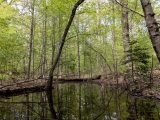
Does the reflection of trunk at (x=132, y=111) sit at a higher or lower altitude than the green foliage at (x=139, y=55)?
lower

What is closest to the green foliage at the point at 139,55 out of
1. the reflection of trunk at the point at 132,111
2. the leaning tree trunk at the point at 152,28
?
the reflection of trunk at the point at 132,111

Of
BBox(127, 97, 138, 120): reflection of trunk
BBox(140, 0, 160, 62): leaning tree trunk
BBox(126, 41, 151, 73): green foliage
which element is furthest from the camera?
BBox(126, 41, 151, 73): green foliage

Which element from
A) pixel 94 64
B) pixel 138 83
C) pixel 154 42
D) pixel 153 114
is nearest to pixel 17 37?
pixel 138 83

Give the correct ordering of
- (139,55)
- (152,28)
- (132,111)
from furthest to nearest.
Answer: (139,55) < (132,111) < (152,28)

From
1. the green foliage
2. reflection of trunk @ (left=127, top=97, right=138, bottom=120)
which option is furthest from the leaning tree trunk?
the green foliage

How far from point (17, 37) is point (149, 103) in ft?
56.4

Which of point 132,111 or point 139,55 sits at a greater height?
point 139,55

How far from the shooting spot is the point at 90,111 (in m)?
8.53

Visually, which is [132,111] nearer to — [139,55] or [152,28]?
[139,55]

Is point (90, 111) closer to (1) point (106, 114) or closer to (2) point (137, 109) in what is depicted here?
(1) point (106, 114)

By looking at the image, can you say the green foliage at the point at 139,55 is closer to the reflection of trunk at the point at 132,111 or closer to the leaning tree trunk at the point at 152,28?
the reflection of trunk at the point at 132,111

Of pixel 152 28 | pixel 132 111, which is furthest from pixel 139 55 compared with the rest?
pixel 152 28

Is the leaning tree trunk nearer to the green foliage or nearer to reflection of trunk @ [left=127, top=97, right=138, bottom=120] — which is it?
reflection of trunk @ [left=127, top=97, right=138, bottom=120]

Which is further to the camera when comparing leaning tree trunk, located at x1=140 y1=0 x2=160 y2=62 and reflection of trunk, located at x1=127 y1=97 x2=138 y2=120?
reflection of trunk, located at x1=127 y1=97 x2=138 y2=120
